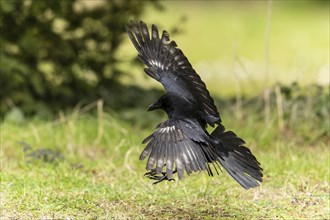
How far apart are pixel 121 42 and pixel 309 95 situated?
94.3 inches

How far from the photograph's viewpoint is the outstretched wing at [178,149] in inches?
144

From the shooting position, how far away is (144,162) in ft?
18.1

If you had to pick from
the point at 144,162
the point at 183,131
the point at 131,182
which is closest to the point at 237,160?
the point at 183,131

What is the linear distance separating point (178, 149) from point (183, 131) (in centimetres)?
14

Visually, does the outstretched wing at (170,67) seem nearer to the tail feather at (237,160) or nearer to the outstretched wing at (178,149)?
the tail feather at (237,160)

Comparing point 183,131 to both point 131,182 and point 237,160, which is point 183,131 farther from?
point 131,182

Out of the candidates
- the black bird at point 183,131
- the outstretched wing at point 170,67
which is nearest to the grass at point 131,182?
the black bird at point 183,131

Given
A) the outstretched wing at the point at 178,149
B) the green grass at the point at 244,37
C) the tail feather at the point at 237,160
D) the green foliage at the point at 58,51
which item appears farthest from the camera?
the green grass at the point at 244,37

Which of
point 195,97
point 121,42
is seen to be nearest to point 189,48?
point 121,42

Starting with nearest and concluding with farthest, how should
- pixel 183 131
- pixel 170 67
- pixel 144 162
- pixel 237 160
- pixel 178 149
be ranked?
pixel 178 149
pixel 183 131
pixel 237 160
pixel 170 67
pixel 144 162

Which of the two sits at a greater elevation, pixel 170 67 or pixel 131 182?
pixel 170 67

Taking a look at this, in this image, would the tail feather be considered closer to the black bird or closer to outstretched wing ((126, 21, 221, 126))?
the black bird

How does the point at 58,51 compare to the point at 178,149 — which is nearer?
the point at 178,149

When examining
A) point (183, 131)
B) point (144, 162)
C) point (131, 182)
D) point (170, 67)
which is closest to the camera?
point (183, 131)
